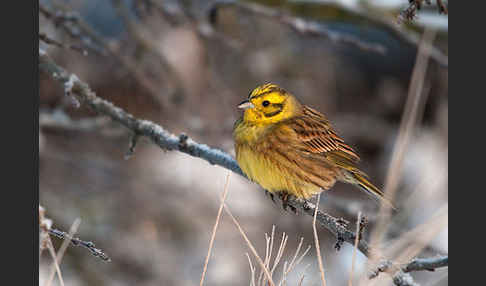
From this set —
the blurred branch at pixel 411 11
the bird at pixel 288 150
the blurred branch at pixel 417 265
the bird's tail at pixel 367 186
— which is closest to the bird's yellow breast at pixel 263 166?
the bird at pixel 288 150

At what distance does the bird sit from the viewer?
8.83ft

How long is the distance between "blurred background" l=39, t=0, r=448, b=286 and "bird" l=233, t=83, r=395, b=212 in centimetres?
165

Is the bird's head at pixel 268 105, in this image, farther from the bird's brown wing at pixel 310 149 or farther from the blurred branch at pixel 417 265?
the blurred branch at pixel 417 265

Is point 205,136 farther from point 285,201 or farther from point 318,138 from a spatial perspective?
point 285,201

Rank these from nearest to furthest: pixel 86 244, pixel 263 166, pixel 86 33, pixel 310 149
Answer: pixel 86 244, pixel 263 166, pixel 310 149, pixel 86 33

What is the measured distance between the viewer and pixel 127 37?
550 centimetres

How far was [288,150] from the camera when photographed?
112 inches

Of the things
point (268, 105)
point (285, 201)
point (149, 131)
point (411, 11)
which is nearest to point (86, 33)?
point (149, 131)

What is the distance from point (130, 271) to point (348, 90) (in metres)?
3.78

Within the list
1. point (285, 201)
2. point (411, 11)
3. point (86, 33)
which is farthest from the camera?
point (86, 33)

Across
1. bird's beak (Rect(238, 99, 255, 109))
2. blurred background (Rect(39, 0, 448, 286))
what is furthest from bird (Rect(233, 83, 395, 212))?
blurred background (Rect(39, 0, 448, 286))

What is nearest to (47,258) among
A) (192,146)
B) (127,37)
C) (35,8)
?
(127,37)

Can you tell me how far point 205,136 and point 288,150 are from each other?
2.13 m

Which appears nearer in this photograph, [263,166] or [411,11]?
[411,11]
